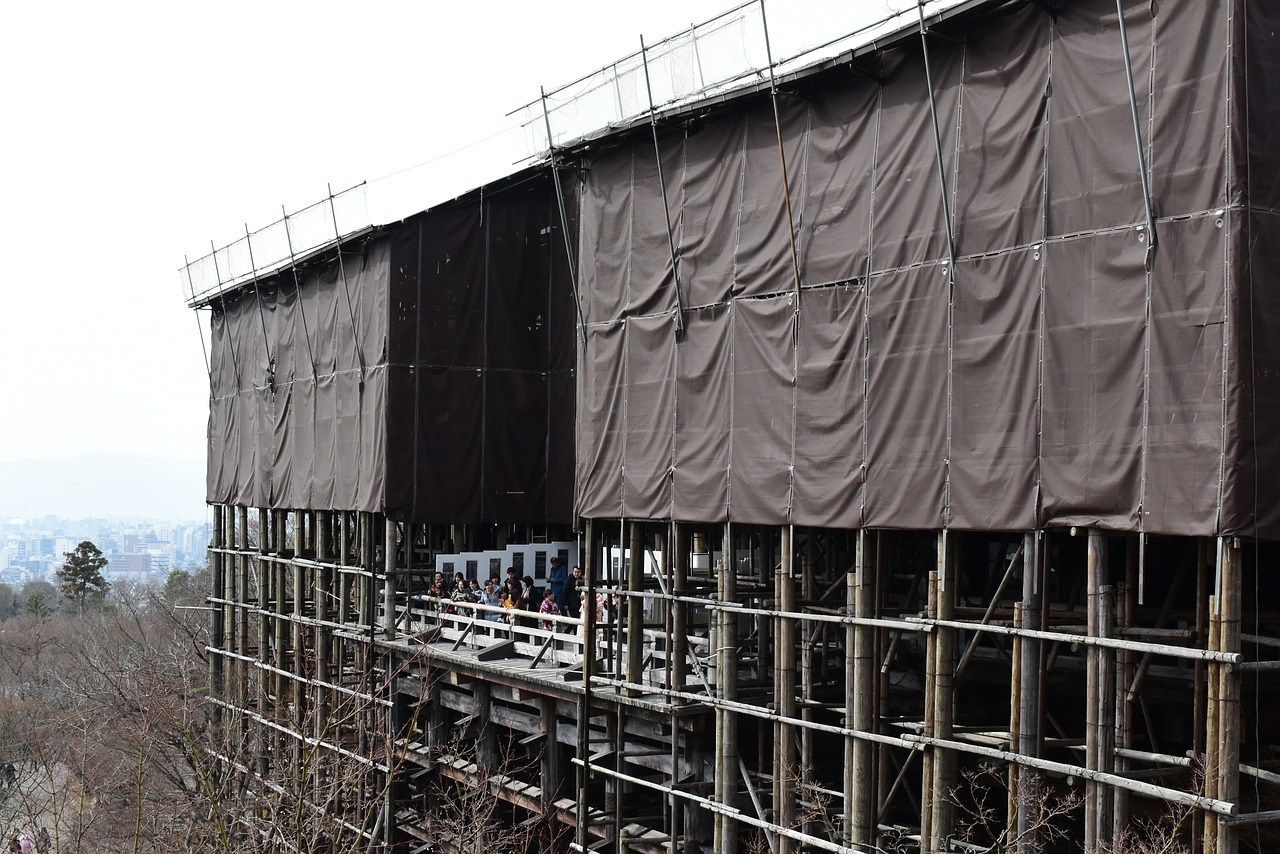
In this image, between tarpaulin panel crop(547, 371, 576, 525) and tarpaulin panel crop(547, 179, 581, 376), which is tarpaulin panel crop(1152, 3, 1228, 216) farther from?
tarpaulin panel crop(547, 371, 576, 525)

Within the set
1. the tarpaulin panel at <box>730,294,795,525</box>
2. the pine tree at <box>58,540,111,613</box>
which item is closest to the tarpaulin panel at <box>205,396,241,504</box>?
the tarpaulin panel at <box>730,294,795,525</box>

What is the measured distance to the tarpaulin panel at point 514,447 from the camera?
31984 mm

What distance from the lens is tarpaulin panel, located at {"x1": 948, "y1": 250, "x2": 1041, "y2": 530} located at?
15906mm

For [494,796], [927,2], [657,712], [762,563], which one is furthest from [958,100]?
[494,796]

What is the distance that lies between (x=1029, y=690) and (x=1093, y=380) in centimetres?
396

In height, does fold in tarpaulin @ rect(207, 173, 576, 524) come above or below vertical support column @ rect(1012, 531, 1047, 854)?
above

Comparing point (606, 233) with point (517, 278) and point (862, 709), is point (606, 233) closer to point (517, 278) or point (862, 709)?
point (517, 278)

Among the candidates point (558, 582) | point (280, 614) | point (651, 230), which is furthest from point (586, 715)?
point (280, 614)

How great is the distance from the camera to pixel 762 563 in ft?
74.5

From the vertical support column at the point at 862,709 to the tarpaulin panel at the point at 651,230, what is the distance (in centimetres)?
636

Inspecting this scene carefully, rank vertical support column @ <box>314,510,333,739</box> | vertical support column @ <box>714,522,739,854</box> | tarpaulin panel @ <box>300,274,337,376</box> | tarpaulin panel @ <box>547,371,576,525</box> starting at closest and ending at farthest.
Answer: vertical support column @ <box>714,522,739,854</box>, tarpaulin panel @ <box>547,371,576,525</box>, vertical support column @ <box>314,510,333,739</box>, tarpaulin panel @ <box>300,274,337,376</box>

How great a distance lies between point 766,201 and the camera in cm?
2022

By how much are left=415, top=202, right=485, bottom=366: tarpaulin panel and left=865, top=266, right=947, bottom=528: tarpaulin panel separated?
51.4ft

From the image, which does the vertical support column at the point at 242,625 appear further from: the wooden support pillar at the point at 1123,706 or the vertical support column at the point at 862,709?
the wooden support pillar at the point at 1123,706
